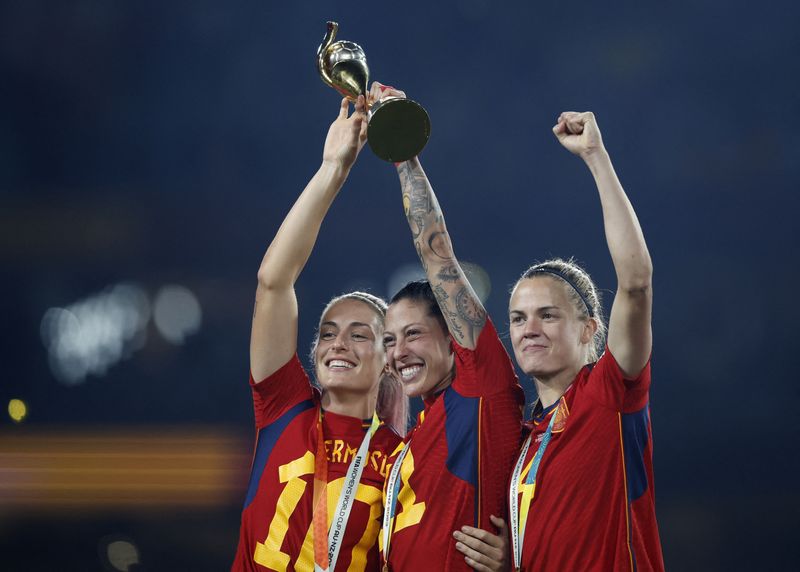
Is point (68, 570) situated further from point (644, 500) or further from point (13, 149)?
point (644, 500)

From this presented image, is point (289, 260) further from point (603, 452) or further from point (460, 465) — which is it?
point (603, 452)

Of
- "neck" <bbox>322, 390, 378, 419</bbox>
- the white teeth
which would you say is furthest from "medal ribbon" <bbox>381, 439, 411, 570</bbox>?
"neck" <bbox>322, 390, 378, 419</bbox>

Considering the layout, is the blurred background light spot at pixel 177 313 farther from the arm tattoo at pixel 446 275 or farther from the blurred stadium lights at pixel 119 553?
the arm tattoo at pixel 446 275

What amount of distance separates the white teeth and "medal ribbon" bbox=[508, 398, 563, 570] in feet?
1.42

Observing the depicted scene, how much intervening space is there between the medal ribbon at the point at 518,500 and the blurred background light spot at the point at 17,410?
15.3 feet

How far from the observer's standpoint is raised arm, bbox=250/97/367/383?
2344mm

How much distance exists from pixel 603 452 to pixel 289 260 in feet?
3.27

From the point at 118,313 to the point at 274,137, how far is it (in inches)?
69.4

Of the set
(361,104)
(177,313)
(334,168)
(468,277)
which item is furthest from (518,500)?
(177,313)

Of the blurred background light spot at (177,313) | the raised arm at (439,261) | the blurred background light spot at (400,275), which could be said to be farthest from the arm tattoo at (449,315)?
the blurred background light spot at (177,313)

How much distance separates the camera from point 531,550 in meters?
1.98

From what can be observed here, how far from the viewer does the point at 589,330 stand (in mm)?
2359

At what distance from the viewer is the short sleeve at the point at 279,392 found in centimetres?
242

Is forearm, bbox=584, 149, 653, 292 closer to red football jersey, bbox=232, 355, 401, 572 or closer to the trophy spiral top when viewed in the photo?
the trophy spiral top
